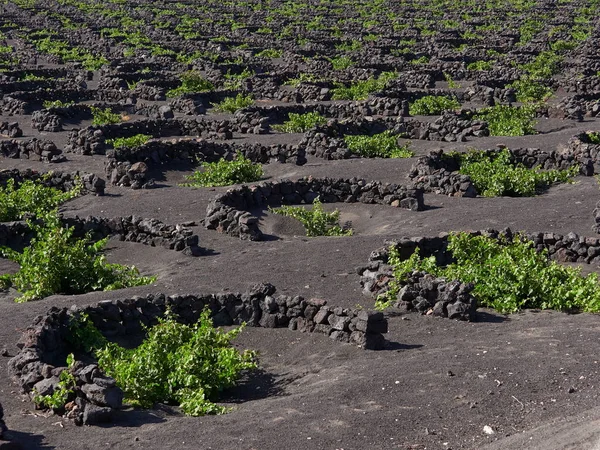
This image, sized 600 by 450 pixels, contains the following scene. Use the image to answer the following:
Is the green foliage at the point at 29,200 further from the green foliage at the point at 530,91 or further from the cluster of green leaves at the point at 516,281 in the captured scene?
the green foliage at the point at 530,91

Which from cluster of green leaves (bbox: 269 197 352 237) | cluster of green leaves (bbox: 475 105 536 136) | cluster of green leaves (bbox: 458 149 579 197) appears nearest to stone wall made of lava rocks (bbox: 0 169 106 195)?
cluster of green leaves (bbox: 269 197 352 237)

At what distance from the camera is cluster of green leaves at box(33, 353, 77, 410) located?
36.1ft

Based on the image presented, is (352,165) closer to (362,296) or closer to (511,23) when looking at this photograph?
(362,296)

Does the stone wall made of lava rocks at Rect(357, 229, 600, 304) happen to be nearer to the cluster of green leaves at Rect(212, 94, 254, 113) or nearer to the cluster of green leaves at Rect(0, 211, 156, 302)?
the cluster of green leaves at Rect(0, 211, 156, 302)

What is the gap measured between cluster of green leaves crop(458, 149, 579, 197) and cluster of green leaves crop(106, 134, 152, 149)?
8.50 meters

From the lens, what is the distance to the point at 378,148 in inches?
1105

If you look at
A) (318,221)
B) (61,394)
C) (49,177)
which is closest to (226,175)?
(49,177)

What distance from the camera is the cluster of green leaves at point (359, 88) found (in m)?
38.2

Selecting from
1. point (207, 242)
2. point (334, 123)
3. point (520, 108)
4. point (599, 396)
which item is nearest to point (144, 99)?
point (334, 123)

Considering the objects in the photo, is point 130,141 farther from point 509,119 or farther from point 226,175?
point 509,119

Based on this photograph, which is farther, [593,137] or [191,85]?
[191,85]

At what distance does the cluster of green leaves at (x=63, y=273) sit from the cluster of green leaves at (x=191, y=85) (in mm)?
22817

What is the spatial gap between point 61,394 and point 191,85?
101 feet

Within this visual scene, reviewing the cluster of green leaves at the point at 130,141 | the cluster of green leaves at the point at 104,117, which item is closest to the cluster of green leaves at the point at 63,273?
the cluster of green leaves at the point at 130,141
